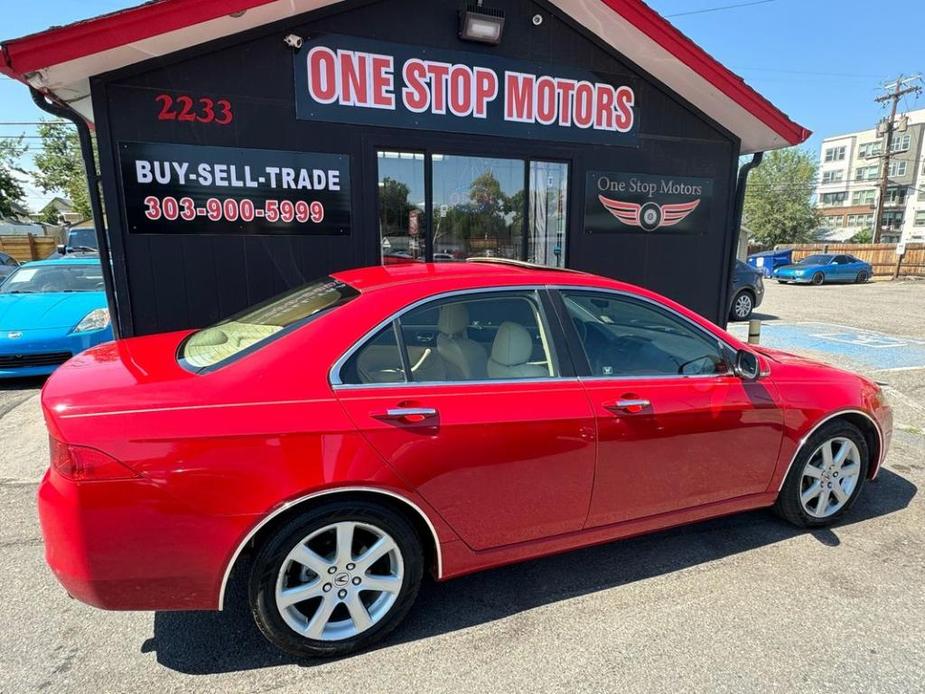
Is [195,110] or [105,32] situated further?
[195,110]

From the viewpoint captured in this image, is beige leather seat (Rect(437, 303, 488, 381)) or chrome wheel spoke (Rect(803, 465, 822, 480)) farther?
chrome wheel spoke (Rect(803, 465, 822, 480))

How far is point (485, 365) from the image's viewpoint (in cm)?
259

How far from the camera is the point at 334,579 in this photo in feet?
7.34

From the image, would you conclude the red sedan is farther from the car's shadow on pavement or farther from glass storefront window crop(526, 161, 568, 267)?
glass storefront window crop(526, 161, 568, 267)

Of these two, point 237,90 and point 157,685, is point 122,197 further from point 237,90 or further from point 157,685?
point 157,685

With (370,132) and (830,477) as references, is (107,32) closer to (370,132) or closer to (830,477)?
(370,132)

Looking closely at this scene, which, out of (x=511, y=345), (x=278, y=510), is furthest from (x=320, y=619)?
(x=511, y=345)

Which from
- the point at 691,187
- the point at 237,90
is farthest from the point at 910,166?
the point at 237,90

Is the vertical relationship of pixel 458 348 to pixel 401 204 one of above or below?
below

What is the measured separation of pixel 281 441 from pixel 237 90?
12.2 feet

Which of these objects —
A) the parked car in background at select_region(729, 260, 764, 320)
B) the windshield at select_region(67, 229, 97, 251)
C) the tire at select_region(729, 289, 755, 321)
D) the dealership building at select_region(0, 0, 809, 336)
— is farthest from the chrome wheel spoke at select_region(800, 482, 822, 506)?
the windshield at select_region(67, 229, 97, 251)

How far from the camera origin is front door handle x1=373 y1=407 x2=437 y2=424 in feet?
7.27

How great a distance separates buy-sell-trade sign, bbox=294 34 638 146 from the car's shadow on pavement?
3906 millimetres

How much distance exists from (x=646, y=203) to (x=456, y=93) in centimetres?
251
